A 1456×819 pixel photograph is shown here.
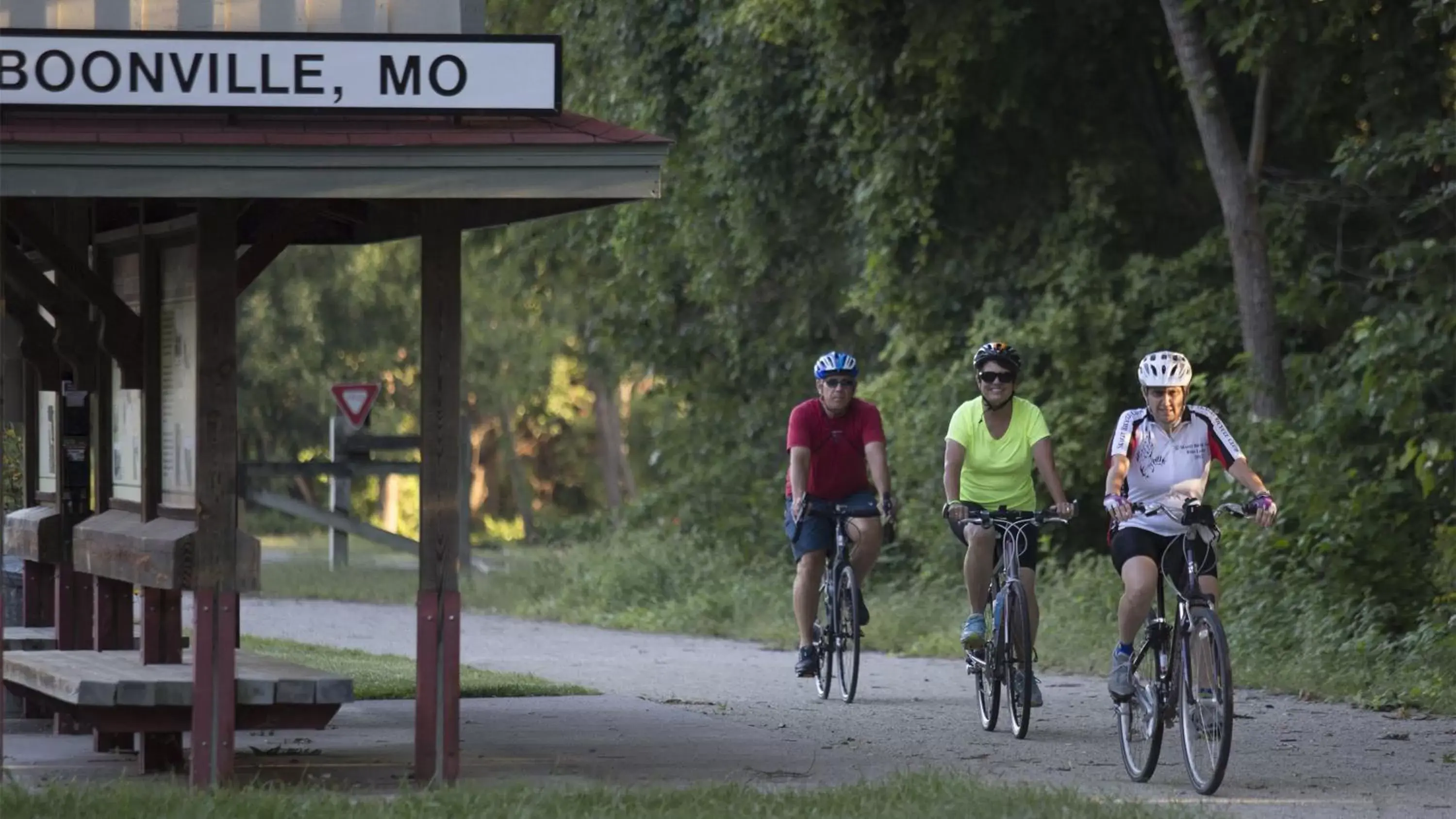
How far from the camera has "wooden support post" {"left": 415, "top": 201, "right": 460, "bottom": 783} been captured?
30.1 ft

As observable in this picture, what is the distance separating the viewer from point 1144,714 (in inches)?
385

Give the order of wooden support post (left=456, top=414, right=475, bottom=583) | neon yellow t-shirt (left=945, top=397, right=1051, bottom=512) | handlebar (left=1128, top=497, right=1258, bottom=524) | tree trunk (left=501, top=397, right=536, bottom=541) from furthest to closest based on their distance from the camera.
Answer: tree trunk (left=501, top=397, right=536, bottom=541), wooden support post (left=456, top=414, right=475, bottom=583), neon yellow t-shirt (left=945, top=397, right=1051, bottom=512), handlebar (left=1128, top=497, right=1258, bottom=524)

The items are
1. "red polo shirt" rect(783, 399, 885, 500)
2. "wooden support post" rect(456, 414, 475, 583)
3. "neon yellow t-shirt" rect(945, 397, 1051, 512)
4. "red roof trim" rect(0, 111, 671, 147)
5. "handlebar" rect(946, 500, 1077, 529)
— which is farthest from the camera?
"wooden support post" rect(456, 414, 475, 583)

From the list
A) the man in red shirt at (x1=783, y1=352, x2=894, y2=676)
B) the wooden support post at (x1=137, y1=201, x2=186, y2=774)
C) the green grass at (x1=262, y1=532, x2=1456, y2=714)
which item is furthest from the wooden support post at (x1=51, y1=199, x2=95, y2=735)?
the green grass at (x1=262, y1=532, x2=1456, y2=714)

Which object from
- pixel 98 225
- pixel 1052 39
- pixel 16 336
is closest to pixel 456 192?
pixel 98 225

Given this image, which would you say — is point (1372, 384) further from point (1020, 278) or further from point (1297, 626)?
point (1020, 278)

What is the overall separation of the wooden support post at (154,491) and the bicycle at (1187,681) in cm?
415

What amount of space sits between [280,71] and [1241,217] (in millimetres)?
10339

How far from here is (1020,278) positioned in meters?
20.3

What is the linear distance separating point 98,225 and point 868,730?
489cm

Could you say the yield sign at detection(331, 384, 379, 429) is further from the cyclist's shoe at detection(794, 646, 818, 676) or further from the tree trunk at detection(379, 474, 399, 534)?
the tree trunk at detection(379, 474, 399, 534)

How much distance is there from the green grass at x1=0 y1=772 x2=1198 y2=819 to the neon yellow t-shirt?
324 cm

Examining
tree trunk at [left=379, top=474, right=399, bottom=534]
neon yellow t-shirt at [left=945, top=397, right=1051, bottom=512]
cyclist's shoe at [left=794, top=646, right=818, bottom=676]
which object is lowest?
tree trunk at [left=379, top=474, right=399, bottom=534]

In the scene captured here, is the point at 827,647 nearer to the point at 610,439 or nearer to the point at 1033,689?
the point at 1033,689
